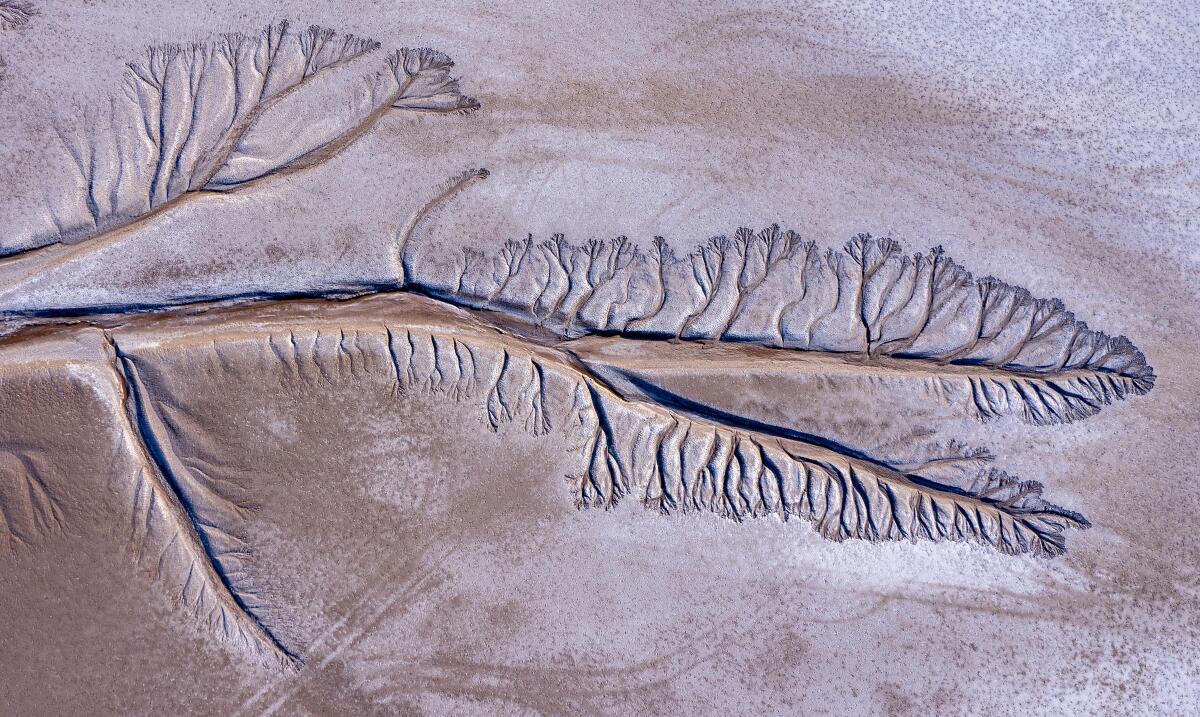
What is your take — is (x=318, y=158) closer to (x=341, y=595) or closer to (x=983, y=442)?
(x=341, y=595)

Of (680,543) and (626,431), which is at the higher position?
(626,431)

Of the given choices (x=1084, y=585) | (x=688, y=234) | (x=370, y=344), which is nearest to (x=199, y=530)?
(x=370, y=344)

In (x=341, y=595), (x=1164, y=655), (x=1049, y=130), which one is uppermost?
(x=1049, y=130)

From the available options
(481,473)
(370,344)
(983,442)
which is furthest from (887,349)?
(370,344)

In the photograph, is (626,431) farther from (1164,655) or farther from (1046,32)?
(1046,32)

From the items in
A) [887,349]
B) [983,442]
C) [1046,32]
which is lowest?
[983,442]

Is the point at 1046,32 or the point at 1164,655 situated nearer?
the point at 1164,655
